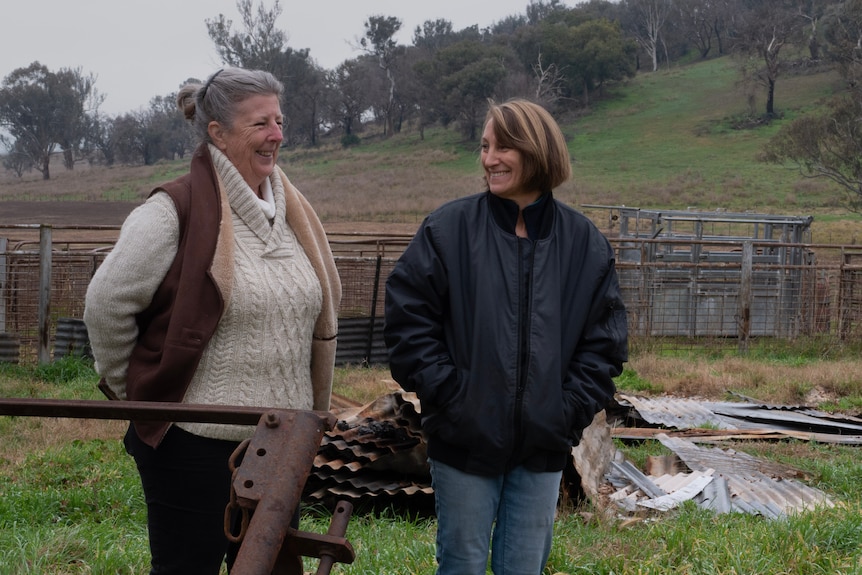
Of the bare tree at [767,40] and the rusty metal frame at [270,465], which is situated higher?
the bare tree at [767,40]

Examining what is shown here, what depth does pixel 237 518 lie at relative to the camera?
2.59 meters

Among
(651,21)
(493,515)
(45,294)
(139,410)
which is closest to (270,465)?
(139,410)

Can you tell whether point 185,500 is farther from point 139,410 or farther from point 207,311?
point 139,410

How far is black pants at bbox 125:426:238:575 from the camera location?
8.21ft

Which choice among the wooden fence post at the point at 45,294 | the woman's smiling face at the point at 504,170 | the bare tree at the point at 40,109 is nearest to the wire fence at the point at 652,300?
the wooden fence post at the point at 45,294

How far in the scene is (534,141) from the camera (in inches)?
106

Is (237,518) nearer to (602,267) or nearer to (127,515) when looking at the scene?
(602,267)

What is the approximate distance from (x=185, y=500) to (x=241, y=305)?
548mm

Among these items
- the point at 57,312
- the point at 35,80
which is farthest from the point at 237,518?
the point at 35,80

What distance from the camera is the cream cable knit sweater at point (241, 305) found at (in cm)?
254

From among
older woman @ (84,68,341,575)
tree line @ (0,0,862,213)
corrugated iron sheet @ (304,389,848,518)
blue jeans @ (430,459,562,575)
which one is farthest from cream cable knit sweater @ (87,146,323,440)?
tree line @ (0,0,862,213)

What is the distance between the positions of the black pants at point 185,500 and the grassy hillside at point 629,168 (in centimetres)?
2907

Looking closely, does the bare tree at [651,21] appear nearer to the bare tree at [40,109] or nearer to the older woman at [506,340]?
the bare tree at [40,109]

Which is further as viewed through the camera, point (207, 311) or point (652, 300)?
point (652, 300)
